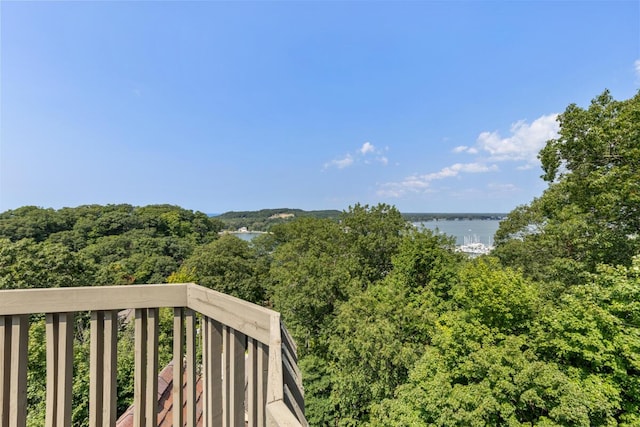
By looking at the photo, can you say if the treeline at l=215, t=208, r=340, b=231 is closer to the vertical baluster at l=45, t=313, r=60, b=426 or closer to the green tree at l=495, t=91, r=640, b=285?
the green tree at l=495, t=91, r=640, b=285

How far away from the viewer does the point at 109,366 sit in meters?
1.45

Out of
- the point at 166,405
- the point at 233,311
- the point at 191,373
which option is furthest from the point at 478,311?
the point at 233,311

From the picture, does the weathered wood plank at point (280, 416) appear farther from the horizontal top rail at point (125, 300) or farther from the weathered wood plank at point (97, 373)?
the weathered wood plank at point (97, 373)

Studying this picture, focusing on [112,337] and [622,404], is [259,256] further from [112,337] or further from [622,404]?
[112,337]

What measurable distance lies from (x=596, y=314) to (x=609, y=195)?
2982 millimetres

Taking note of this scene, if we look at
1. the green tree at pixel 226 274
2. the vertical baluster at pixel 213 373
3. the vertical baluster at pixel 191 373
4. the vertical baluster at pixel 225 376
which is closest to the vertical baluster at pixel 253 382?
the vertical baluster at pixel 225 376

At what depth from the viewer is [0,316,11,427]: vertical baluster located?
4.39 feet

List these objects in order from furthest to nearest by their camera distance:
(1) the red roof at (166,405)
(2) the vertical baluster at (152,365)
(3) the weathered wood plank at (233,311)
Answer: (1) the red roof at (166,405), (2) the vertical baluster at (152,365), (3) the weathered wood plank at (233,311)

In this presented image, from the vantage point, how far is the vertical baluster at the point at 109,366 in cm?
142

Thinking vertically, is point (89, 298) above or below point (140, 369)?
above

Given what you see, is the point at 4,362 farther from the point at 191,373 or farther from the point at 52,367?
the point at 191,373

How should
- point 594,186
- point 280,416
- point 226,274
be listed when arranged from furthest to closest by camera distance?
point 226,274 < point 594,186 < point 280,416

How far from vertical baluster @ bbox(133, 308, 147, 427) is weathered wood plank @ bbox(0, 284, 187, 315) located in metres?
0.08

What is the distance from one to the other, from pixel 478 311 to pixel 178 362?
8.04 meters
